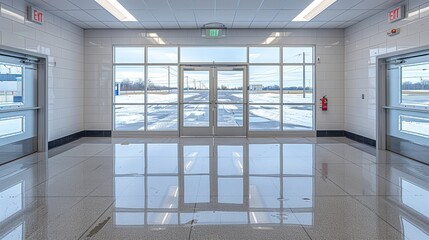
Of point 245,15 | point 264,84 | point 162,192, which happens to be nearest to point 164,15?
point 245,15

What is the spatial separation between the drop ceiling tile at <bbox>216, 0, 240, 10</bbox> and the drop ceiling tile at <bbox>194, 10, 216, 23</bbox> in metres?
0.44

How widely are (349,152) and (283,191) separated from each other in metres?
3.55

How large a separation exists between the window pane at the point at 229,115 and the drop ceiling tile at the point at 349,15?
345cm

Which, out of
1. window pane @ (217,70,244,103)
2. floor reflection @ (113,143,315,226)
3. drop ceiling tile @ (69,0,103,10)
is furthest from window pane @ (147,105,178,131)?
drop ceiling tile @ (69,0,103,10)

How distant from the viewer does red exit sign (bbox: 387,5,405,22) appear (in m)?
6.88

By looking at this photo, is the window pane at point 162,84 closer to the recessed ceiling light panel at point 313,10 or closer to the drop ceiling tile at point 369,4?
the recessed ceiling light panel at point 313,10

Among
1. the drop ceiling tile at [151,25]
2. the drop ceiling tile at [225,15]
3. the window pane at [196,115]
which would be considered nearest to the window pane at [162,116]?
the window pane at [196,115]

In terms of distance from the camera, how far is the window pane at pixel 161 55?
1012 cm

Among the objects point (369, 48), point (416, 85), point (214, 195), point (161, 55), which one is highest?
point (161, 55)

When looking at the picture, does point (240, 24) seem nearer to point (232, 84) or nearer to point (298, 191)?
point (232, 84)

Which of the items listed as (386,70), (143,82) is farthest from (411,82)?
(143,82)

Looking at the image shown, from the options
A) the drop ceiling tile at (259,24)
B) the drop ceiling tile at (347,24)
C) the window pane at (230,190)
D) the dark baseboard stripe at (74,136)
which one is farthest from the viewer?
the drop ceiling tile at (259,24)

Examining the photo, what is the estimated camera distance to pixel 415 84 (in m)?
6.67

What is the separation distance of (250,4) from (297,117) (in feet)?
13.3
